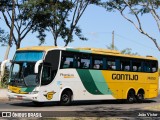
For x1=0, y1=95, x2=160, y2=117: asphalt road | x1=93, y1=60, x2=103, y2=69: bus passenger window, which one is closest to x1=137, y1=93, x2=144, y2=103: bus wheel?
x1=0, y1=95, x2=160, y2=117: asphalt road

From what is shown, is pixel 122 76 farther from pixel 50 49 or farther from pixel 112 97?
pixel 50 49

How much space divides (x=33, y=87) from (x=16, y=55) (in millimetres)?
2259

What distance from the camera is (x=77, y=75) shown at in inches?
988

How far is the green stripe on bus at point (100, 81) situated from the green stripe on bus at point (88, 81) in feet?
0.69

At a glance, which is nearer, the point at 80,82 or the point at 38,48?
the point at 38,48

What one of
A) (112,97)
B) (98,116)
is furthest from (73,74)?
(98,116)

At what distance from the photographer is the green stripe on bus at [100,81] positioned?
2615cm

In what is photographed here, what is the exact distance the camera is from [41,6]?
37.5 meters

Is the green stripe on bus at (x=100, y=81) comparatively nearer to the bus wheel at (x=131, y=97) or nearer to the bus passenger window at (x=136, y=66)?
the bus wheel at (x=131, y=97)

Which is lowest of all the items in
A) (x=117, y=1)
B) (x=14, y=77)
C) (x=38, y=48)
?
(x=14, y=77)

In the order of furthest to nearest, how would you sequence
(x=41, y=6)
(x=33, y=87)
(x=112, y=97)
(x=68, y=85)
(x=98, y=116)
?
(x=41, y=6), (x=112, y=97), (x=68, y=85), (x=33, y=87), (x=98, y=116)

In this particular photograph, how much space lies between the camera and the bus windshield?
23078mm

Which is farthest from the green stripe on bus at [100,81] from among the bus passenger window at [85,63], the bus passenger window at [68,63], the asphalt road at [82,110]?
the asphalt road at [82,110]

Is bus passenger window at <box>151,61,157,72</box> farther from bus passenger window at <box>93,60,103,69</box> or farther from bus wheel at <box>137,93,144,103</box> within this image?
bus passenger window at <box>93,60,103,69</box>
